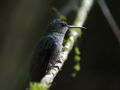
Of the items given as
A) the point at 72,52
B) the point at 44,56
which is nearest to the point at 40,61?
the point at 44,56

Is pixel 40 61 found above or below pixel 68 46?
below

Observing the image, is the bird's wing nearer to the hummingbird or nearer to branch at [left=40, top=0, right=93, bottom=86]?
the hummingbird

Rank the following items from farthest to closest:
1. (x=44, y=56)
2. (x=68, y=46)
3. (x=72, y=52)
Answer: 1. (x=72, y=52)
2. (x=68, y=46)
3. (x=44, y=56)

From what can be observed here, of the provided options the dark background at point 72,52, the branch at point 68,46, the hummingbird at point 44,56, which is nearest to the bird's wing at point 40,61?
the hummingbird at point 44,56

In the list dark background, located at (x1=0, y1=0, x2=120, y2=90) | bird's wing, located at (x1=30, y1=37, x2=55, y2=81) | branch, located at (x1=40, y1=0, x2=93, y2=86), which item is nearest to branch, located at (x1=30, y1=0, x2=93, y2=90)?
branch, located at (x1=40, y1=0, x2=93, y2=86)

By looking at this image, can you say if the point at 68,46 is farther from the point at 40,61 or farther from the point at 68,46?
the point at 40,61

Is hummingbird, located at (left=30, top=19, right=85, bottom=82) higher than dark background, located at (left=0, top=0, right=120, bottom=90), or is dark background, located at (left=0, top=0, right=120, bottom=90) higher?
dark background, located at (left=0, top=0, right=120, bottom=90)

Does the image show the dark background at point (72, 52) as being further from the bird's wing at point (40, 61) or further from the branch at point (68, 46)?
the bird's wing at point (40, 61)

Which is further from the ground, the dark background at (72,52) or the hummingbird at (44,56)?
the dark background at (72,52)

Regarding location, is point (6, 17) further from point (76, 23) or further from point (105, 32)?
point (76, 23)
